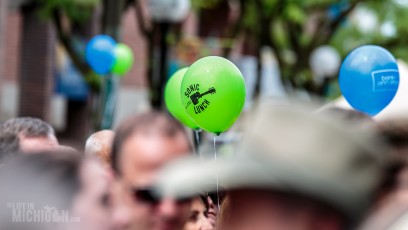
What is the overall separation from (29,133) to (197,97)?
3.10ft

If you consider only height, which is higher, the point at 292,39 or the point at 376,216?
the point at 376,216

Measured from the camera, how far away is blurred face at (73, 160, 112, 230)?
2002 millimetres

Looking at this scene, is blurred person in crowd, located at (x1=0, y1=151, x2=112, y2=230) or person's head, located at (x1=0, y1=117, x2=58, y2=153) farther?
person's head, located at (x1=0, y1=117, x2=58, y2=153)

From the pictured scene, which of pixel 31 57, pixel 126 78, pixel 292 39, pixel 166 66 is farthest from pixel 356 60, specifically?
pixel 126 78

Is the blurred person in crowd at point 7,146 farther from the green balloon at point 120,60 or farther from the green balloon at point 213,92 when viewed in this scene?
the green balloon at point 120,60

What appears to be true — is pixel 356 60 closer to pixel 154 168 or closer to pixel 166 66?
pixel 154 168

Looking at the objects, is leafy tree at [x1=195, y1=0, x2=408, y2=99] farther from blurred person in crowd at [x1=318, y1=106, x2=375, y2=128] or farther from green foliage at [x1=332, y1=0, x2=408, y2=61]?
blurred person in crowd at [x1=318, y1=106, x2=375, y2=128]

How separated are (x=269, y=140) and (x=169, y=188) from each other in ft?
1.71

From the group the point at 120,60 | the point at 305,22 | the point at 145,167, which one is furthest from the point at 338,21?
the point at 145,167

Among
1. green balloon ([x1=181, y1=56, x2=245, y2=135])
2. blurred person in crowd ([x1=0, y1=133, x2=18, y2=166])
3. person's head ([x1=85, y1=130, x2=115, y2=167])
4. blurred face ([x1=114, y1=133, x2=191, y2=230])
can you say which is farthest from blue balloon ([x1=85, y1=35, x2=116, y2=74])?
blurred face ([x1=114, y1=133, x2=191, y2=230])

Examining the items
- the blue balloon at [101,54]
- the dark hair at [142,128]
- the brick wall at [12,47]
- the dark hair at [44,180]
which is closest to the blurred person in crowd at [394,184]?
the dark hair at [142,128]

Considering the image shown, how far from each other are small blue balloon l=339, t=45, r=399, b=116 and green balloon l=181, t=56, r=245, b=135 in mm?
1029

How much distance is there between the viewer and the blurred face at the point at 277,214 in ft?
4.94

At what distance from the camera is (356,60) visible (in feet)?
14.6
